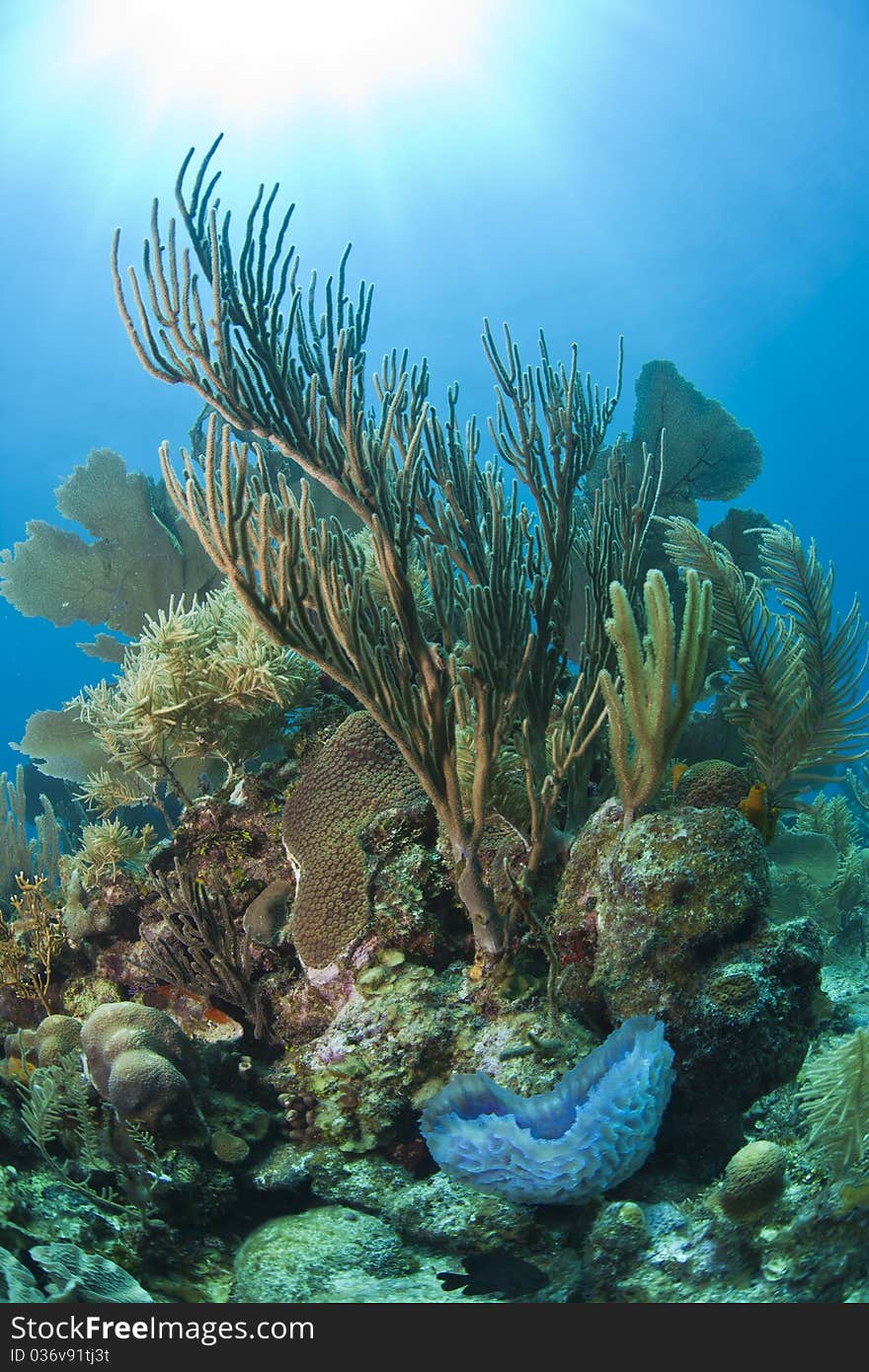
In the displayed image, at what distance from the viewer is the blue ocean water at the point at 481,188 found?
31.7 m

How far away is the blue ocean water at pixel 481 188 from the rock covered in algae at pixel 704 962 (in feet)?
107

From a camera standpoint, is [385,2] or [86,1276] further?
[385,2]

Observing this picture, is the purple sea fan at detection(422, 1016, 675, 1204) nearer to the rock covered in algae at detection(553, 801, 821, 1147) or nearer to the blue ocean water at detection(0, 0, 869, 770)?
the rock covered in algae at detection(553, 801, 821, 1147)

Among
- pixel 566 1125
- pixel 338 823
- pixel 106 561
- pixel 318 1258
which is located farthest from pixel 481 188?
pixel 318 1258

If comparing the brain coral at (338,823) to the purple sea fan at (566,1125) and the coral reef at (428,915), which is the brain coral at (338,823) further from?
the purple sea fan at (566,1125)

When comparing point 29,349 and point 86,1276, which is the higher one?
point 29,349

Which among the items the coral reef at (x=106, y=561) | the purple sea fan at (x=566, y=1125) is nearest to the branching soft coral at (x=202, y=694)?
the purple sea fan at (x=566, y=1125)

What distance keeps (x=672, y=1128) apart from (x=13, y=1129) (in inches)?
93.1

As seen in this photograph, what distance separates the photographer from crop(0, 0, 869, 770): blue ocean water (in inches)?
1248

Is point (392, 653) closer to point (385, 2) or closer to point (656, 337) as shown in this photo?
point (385, 2)

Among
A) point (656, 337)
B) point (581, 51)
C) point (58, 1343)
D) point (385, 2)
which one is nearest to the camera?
point (58, 1343)

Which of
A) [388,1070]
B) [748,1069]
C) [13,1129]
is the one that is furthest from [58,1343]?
[748,1069]

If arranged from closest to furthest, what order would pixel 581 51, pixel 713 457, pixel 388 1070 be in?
pixel 388 1070, pixel 713 457, pixel 581 51

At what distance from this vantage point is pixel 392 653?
2.93 meters
